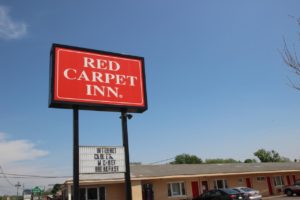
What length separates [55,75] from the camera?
34.7 feet

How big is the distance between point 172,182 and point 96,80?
64.2 ft

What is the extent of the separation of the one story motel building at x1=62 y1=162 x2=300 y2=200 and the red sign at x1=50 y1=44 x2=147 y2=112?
1322 cm

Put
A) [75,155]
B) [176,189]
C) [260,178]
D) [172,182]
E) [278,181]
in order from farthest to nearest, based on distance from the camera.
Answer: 1. [278,181]
2. [260,178]
3. [176,189]
4. [172,182]
5. [75,155]

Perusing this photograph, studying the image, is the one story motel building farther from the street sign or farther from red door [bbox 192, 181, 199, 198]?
the street sign

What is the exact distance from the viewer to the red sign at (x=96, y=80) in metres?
10.6

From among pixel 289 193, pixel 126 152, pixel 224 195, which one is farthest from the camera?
pixel 289 193

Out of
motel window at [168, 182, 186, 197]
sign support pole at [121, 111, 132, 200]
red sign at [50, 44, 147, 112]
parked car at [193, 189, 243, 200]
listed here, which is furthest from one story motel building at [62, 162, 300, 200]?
red sign at [50, 44, 147, 112]

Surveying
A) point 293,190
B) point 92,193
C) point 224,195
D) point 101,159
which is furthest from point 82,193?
point 293,190

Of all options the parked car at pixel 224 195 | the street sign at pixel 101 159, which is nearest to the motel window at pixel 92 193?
the parked car at pixel 224 195

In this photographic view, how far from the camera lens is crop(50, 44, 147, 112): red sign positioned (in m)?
10.6

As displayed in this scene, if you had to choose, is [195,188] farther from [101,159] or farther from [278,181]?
[101,159]

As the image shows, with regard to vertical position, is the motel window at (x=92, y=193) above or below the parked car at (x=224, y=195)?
above

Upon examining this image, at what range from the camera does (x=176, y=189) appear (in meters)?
28.9

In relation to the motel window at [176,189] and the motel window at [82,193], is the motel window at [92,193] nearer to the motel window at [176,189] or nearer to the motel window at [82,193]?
the motel window at [82,193]
